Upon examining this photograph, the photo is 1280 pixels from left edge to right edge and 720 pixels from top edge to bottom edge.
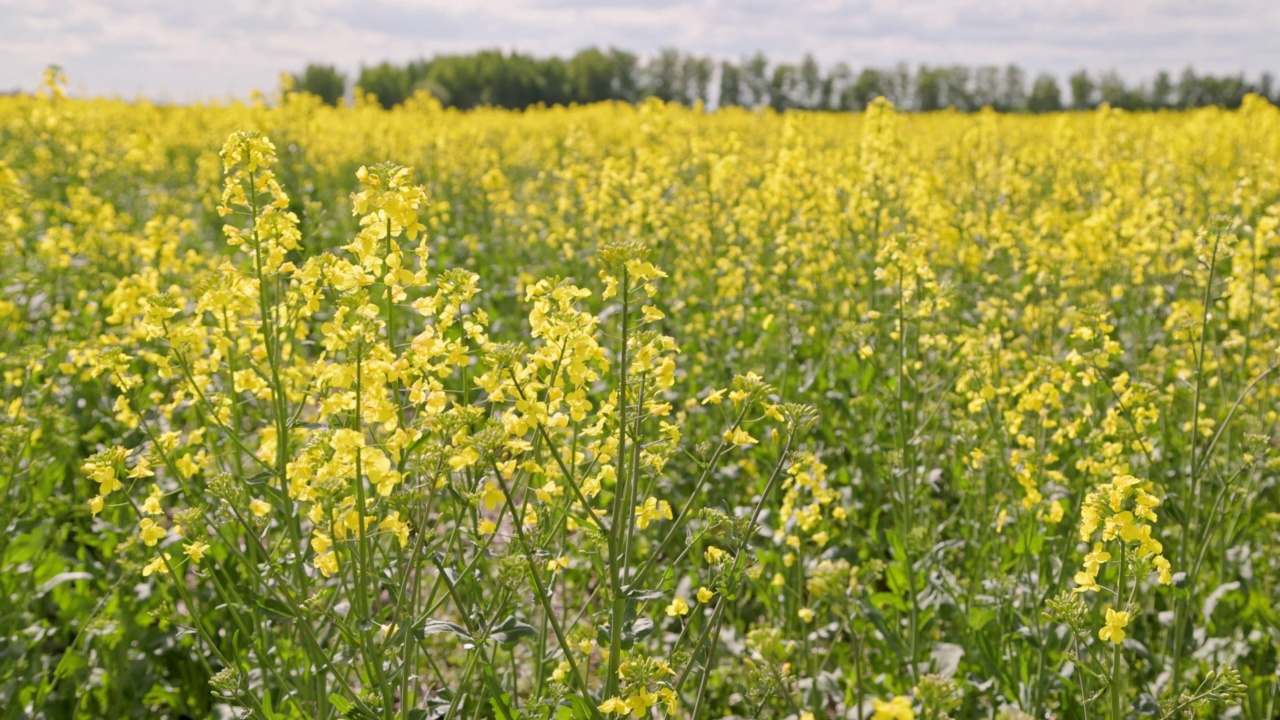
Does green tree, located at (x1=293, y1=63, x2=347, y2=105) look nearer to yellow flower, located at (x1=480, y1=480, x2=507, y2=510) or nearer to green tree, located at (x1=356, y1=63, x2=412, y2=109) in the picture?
green tree, located at (x1=356, y1=63, x2=412, y2=109)

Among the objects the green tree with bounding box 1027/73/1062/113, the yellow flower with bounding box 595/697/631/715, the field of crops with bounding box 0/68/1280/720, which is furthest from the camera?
the green tree with bounding box 1027/73/1062/113

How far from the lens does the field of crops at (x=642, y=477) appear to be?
202 cm

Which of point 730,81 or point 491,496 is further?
point 730,81

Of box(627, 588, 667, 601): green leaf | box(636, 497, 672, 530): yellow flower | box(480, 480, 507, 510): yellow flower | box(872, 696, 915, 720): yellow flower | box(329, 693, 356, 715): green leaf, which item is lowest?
box(329, 693, 356, 715): green leaf

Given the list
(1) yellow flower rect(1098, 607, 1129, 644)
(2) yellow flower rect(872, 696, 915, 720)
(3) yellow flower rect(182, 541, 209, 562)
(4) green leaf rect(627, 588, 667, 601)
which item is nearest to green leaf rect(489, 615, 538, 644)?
(4) green leaf rect(627, 588, 667, 601)

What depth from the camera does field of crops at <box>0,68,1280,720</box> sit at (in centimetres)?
202

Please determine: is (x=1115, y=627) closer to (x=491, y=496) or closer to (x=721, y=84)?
(x=491, y=496)

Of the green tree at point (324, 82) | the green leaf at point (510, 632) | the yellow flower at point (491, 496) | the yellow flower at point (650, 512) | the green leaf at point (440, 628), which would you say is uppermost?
the green tree at point (324, 82)

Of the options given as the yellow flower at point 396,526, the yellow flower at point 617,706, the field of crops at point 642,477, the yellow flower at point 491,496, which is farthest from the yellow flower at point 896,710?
the yellow flower at point 396,526

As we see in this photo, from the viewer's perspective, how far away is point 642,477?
8.20 feet

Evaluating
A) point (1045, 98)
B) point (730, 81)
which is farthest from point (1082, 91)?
point (730, 81)

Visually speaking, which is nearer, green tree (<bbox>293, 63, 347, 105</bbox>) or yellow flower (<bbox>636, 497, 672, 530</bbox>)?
yellow flower (<bbox>636, 497, 672, 530</bbox>)

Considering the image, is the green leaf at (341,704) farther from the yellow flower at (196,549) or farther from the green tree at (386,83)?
the green tree at (386,83)

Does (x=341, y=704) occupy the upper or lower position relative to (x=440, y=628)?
lower
